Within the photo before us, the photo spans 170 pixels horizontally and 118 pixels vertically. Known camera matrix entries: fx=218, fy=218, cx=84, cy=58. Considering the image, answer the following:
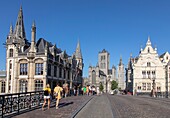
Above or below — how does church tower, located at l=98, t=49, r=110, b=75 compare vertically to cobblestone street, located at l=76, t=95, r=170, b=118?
above

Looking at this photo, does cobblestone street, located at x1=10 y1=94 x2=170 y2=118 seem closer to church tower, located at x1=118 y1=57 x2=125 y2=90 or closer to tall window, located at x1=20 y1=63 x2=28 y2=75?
tall window, located at x1=20 y1=63 x2=28 y2=75

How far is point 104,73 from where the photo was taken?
159 meters

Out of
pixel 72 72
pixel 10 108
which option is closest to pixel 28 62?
pixel 72 72

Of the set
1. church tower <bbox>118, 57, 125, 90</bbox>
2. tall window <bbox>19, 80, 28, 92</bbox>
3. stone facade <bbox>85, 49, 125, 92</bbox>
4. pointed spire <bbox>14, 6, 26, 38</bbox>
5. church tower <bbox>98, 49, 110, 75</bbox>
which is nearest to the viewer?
tall window <bbox>19, 80, 28, 92</bbox>

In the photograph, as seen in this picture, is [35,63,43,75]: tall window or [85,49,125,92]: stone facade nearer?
[35,63,43,75]: tall window

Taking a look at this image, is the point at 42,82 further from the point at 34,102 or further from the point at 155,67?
the point at 155,67

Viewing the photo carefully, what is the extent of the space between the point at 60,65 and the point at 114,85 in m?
95.5

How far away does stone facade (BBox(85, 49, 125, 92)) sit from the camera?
5487 inches

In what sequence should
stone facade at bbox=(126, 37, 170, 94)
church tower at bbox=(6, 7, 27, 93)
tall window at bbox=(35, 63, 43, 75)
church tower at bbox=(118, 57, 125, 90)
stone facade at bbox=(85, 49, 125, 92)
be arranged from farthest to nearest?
church tower at bbox=(118, 57, 125, 90) → stone facade at bbox=(85, 49, 125, 92) → stone facade at bbox=(126, 37, 170, 94) → church tower at bbox=(6, 7, 27, 93) → tall window at bbox=(35, 63, 43, 75)

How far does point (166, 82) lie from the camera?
6325cm

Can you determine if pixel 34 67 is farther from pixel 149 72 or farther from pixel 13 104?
pixel 149 72

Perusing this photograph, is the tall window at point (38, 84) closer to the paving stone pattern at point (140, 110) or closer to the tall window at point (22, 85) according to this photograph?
the tall window at point (22, 85)

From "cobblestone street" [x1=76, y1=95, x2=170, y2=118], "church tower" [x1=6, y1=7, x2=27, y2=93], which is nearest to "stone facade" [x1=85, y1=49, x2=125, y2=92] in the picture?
"church tower" [x1=6, y1=7, x2=27, y2=93]

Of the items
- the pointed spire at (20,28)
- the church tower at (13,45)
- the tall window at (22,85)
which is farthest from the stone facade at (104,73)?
the tall window at (22,85)
